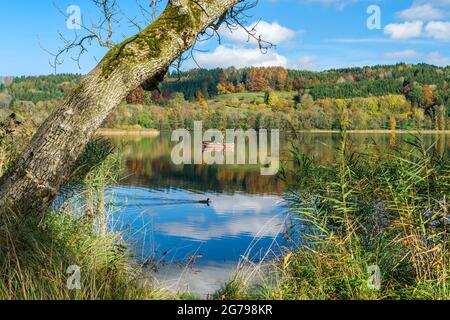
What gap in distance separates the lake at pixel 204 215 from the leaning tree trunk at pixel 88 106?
197 cm

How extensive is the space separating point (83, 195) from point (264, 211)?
58.5 ft

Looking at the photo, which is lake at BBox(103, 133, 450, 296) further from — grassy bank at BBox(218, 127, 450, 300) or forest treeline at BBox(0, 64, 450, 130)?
forest treeline at BBox(0, 64, 450, 130)

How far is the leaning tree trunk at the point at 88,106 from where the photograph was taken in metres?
5.87

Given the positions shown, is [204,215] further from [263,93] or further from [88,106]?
[263,93]

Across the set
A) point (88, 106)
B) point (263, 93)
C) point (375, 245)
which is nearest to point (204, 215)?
point (375, 245)

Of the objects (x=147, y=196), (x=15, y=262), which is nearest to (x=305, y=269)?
(x=15, y=262)

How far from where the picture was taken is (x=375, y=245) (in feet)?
21.0

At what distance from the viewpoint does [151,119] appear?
4872 inches

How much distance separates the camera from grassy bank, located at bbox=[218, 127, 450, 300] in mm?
5504

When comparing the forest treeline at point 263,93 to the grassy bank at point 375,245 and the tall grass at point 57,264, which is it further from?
the tall grass at point 57,264

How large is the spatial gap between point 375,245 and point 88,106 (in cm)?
406

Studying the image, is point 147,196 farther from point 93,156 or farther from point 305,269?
point 305,269

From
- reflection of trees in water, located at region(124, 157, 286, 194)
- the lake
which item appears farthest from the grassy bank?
reflection of trees in water, located at region(124, 157, 286, 194)

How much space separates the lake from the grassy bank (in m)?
0.51
